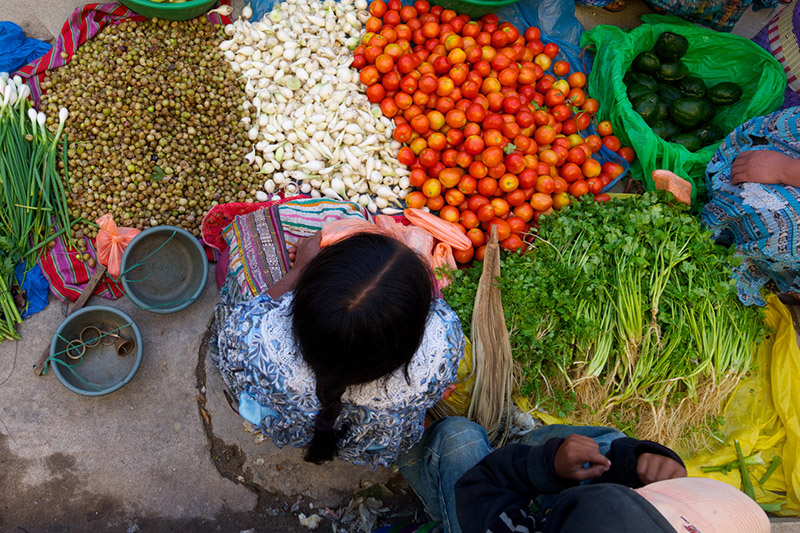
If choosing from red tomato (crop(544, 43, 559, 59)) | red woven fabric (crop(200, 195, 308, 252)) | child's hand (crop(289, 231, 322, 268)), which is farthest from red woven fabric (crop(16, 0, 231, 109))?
red tomato (crop(544, 43, 559, 59))

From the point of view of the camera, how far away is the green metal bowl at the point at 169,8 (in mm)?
2533

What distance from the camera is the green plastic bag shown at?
2760mm

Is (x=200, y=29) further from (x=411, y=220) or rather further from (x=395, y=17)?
(x=411, y=220)

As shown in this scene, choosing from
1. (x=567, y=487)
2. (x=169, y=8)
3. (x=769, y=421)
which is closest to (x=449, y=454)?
(x=567, y=487)

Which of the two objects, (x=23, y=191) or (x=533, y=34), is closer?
(x=23, y=191)

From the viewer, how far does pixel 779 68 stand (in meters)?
2.81

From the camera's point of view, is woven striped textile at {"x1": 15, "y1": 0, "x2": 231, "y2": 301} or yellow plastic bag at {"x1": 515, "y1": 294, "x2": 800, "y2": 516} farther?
woven striped textile at {"x1": 15, "y1": 0, "x2": 231, "y2": 301}

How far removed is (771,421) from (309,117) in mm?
2799

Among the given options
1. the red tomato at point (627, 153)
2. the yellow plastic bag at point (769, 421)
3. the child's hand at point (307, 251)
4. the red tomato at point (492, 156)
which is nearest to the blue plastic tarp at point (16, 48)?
the child's hand at point (307, 251)

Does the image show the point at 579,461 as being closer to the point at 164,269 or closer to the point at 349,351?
the point at 349,351

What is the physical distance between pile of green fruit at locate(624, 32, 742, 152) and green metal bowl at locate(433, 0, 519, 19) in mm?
907

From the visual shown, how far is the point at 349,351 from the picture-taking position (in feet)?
3.98

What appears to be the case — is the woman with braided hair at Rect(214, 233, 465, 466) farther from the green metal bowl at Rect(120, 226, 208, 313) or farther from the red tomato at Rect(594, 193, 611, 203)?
the red tomato at Rect(594, 193, 611, 203)

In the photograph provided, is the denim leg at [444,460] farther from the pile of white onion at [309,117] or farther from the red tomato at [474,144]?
the red tomato at [474,144]
